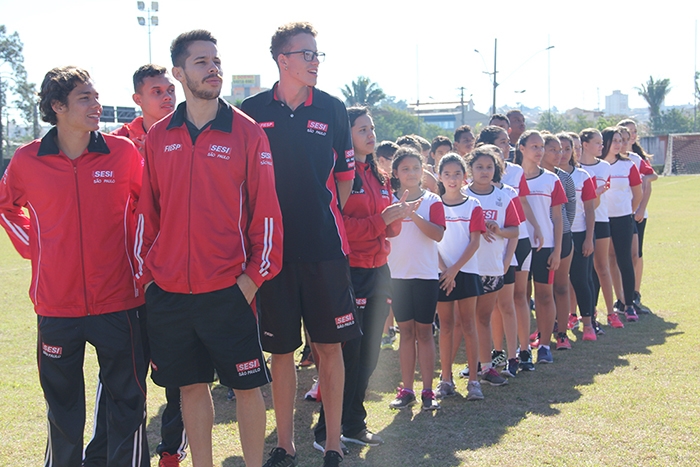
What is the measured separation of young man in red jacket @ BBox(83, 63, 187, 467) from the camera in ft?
13.3

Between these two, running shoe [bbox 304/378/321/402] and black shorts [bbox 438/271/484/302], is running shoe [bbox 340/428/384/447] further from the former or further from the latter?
black shorts [bbox 438/271/484/302]

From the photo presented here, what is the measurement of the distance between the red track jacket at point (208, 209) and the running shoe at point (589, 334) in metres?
5.19

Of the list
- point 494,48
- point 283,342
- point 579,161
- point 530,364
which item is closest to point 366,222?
point 283,342

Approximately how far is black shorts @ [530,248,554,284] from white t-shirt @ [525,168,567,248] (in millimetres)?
86

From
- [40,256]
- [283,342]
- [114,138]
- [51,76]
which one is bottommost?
[283,342]

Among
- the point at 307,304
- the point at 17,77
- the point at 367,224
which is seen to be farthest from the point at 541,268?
the point at 17,77

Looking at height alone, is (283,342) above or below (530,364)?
above

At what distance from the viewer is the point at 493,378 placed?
6180 mm

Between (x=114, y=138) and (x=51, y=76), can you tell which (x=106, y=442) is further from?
(x=51, y=76)

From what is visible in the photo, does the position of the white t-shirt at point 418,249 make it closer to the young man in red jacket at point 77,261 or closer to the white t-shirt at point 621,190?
the young man in red jacket at point 77,261

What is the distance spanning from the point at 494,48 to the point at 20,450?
3393 centimetres

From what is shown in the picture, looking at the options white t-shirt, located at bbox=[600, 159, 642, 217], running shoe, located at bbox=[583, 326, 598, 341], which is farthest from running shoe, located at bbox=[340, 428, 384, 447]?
white t-shirt, located at bbox=[600, 159, 642, 217]

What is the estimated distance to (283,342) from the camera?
14.0 feet

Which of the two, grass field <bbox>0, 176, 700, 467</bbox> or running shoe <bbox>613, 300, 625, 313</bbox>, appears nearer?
grass field <bbox>0, 176, 700, 467</bbox>
